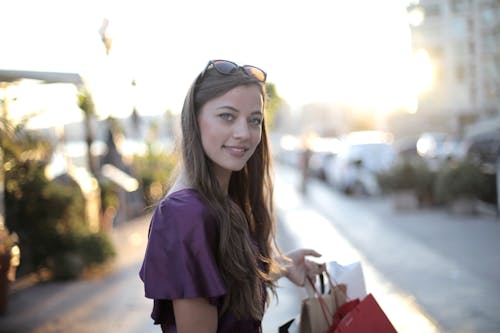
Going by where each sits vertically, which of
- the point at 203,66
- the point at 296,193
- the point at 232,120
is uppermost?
the point at 203,66

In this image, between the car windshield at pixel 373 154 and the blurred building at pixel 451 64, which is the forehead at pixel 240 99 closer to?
the car windshield at pixel 373 154

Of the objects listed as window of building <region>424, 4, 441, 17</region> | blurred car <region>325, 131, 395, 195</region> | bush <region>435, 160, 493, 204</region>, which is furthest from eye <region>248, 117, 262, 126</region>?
window of building <region>424, 4, 441, 17</region>

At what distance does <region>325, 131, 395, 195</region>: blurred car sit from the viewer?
17.2 meters

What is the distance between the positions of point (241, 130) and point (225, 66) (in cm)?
22

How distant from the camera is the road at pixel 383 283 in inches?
225

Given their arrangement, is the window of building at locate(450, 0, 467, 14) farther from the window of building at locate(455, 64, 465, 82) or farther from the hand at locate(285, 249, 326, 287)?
the hand at locate(285, 249, 326, 287)

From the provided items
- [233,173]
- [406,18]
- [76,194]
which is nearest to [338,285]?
→ [233,173]

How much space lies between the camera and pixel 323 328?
2.33m

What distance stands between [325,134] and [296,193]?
33621mm

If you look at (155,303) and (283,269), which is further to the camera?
(283,269)

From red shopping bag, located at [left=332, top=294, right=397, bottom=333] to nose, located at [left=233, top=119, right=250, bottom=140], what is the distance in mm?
768

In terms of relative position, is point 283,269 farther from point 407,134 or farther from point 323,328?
point 407,134

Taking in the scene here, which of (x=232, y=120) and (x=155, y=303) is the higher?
(x=232, y=120)

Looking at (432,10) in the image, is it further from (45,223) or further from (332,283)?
(332,283)
